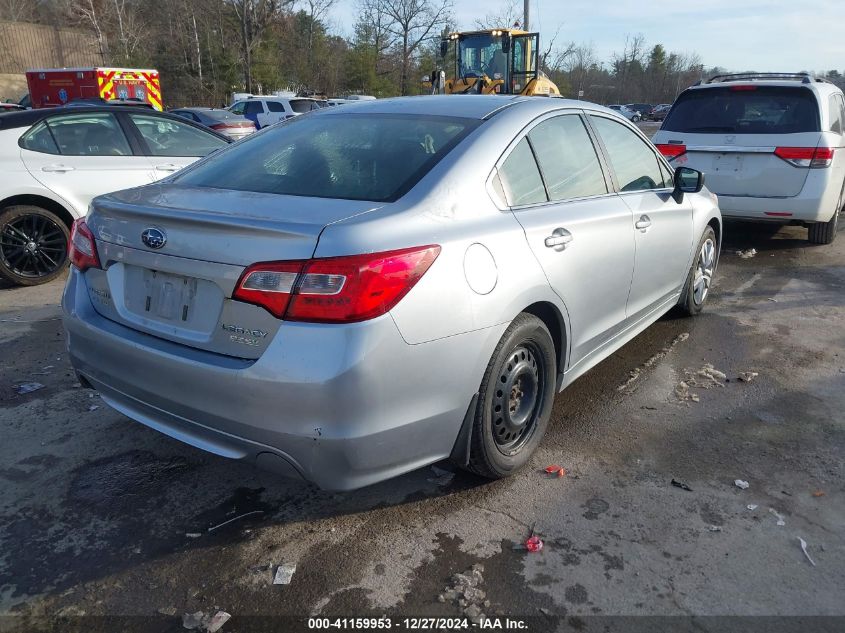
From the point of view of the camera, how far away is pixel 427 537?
2641mm

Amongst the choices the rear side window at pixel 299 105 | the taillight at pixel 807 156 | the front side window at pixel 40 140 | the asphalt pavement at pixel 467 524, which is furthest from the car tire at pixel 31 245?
the rear side window at pixel 299 105

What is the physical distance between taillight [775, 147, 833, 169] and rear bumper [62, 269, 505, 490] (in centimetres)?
575

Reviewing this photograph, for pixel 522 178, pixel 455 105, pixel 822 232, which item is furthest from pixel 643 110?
pixel 522 178

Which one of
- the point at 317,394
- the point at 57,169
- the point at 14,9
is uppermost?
the point at 14,9

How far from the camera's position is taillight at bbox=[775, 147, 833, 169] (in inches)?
265

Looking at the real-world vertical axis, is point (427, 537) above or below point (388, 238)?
below

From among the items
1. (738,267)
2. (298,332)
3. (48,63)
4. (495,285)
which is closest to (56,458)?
(298,332)

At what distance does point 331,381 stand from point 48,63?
53876mm

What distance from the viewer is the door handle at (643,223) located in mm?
3775

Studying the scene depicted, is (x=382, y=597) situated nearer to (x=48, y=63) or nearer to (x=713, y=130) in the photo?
(x=713, y=130)

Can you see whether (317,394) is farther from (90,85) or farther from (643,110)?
(643,110)

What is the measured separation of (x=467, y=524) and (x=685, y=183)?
298 cm

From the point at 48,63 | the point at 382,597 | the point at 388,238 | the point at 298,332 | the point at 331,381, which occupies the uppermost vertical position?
the point at 48,63

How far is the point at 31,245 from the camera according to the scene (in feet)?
20.0
